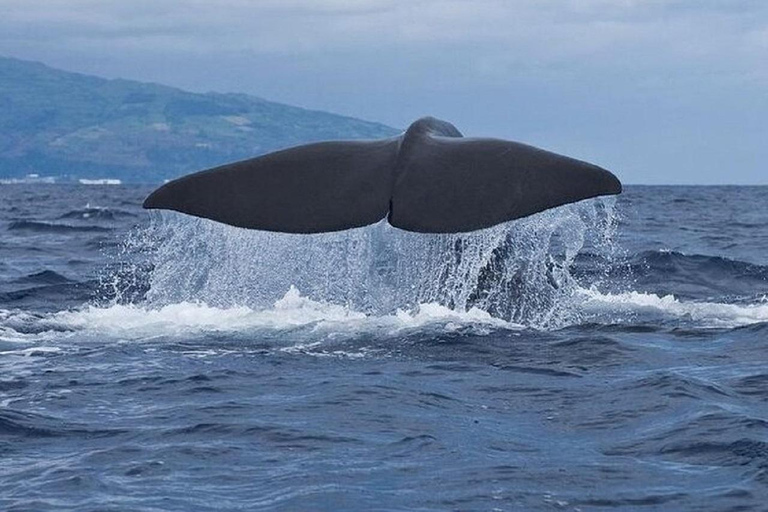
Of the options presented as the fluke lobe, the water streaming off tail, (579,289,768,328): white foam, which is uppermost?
the fluke lobe

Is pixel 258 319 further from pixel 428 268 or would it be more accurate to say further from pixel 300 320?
pixel 428 268

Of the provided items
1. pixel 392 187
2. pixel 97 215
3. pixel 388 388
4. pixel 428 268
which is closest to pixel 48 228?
pixel 97 215

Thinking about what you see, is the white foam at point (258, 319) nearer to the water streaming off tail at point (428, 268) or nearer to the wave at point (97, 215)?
the water streaming off tail at point (428, 268)

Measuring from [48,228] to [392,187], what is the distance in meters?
18.5

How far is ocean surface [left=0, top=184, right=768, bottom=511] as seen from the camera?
5652mm

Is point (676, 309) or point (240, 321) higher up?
point (676, 309)

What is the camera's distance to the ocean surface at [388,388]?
565 cm

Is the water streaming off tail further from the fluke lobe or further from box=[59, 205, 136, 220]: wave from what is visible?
→ box=[59, 205, 136, 220]: wave

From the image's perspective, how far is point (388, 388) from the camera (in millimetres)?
7484

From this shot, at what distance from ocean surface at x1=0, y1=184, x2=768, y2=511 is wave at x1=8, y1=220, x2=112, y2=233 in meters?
11.7

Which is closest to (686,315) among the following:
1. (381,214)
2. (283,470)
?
(381,214)

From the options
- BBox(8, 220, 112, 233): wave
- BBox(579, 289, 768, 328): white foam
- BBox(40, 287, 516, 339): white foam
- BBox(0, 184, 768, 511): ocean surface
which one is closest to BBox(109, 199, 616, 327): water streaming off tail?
BBox(0, 184, 768, 511): ocean surface

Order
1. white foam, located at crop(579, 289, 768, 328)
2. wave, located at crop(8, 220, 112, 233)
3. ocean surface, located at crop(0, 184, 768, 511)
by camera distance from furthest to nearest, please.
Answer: wave, located at crop(8, 220, 112, 233) < white foam, located at crop(579, 289, 768, 328) < ocean surface, located at crop(0, 184, 768, 511)

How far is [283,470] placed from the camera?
19.4 feet
